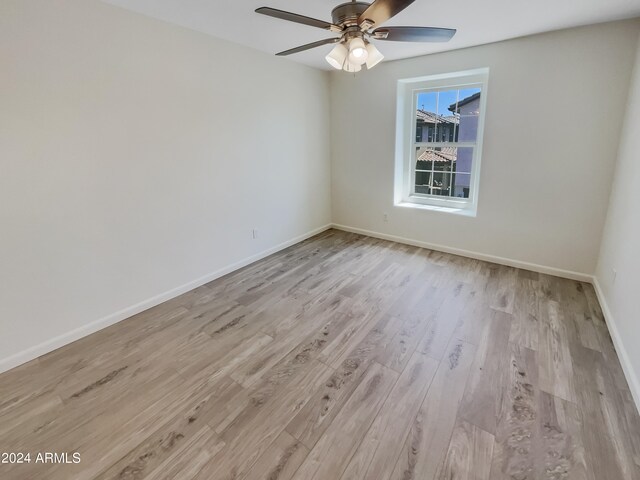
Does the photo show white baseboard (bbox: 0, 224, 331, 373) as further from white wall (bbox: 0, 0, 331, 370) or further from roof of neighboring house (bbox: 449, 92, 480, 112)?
roof of neighboring house (bbox: 449, 92, 480, 112)

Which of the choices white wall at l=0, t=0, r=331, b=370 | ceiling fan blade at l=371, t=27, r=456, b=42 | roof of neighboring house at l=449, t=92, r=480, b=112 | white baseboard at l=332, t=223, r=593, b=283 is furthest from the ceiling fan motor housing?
white baseboard at l=332, t=223, r=593, b=283

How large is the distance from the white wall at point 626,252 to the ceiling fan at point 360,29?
1.69 metres

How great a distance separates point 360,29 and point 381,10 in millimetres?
264

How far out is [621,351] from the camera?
1952 mm

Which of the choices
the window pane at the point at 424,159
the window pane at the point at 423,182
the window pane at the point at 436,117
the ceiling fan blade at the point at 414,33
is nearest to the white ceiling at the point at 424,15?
the ceiling fan blade at the point at 414,33

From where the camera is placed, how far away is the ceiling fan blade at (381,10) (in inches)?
59.2

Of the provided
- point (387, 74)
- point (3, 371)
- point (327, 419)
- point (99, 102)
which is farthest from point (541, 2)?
point (3, 371)

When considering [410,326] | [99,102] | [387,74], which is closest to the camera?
[99,102]

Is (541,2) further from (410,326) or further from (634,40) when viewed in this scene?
(410,326)

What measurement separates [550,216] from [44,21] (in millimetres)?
4334

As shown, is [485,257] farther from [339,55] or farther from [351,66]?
[339,55]

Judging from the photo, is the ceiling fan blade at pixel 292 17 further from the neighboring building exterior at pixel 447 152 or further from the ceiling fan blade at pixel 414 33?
the neighboring building exterior at pixel 447 152

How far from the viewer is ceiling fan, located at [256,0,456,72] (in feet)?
5.33

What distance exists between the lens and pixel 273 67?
3.44 m
